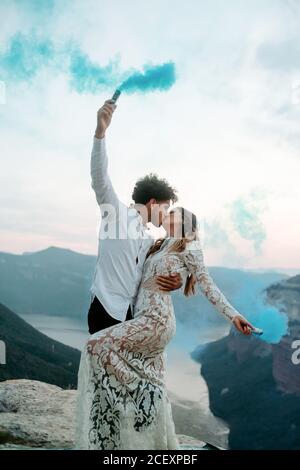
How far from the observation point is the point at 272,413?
45.8 metres

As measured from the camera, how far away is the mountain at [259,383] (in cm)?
4312

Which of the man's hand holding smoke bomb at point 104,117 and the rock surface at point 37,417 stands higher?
the man's hand holding smoke bomb at point 104,117

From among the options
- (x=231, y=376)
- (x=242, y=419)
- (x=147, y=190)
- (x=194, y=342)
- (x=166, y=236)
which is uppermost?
(x=147, y=190)

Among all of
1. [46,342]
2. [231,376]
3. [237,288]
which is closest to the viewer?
[46,342]

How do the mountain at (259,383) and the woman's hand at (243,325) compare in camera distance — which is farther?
the mountain at (259,383)

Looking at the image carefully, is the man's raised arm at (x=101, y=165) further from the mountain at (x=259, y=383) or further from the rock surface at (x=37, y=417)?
the mountain at (x=259, y=383)

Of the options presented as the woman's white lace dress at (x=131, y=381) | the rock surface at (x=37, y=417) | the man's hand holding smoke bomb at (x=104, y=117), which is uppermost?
the man's hand holding smoke bomb at (x=104, y=117)

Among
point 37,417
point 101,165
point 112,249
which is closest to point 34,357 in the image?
point 37,417

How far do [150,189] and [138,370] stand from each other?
3.56 ft

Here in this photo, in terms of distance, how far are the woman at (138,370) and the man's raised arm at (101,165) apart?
521mm

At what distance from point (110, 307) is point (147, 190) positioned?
761 mm

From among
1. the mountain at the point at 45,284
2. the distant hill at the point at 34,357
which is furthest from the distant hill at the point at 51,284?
the distant hill at the point at 34,357
